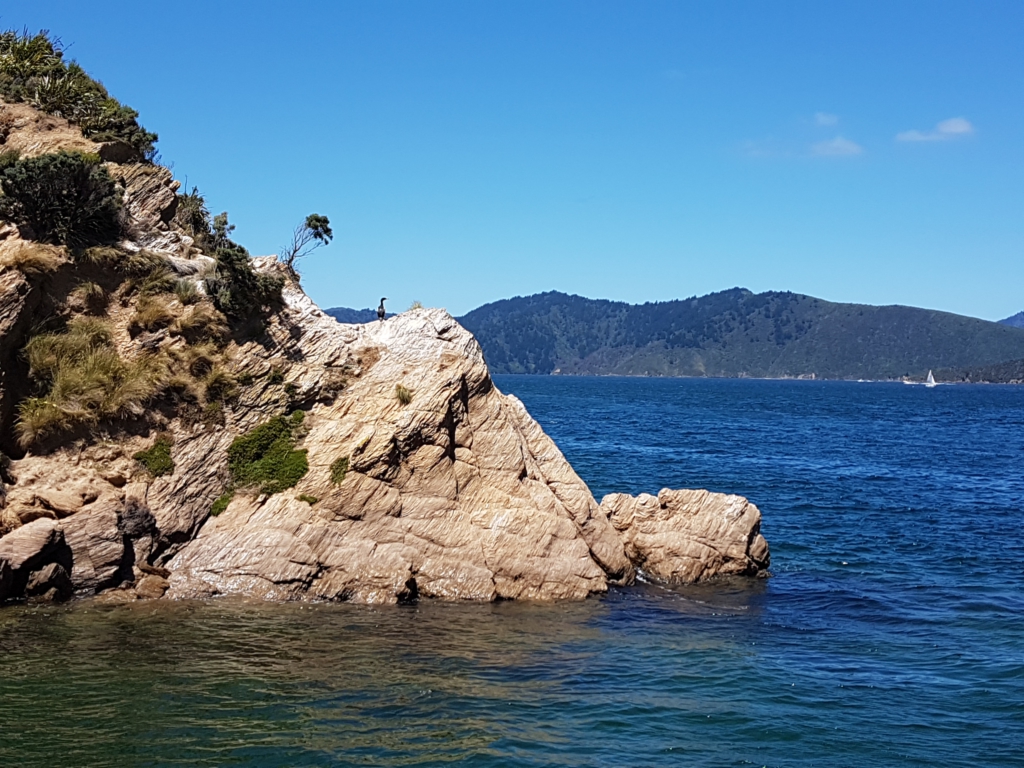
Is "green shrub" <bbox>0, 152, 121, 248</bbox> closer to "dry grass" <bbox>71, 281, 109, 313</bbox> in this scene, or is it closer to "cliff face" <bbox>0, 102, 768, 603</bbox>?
"cliff face" <bbox>0, 102, 768, 603</bbox>

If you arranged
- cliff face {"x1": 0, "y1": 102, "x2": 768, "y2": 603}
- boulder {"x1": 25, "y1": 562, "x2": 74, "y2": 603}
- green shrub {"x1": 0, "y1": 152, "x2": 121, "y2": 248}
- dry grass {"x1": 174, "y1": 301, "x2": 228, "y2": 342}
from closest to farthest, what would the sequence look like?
boulder {"x1": 25, "y1": 562, "x2": 74, "y2": 603}, cliff face {"x1": 0, "y1": 102, "x2": 768, "y2": 603}, green shrub {"x1": 0, "y1": 152, "x2": 121, "y2": 248}, dry grass {"x1": 174, "y1": 301, "x2": 228, "y2": 342}

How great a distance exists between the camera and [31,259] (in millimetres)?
22328

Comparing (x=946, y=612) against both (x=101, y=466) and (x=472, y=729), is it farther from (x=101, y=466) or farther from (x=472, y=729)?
(x=101, y=466)

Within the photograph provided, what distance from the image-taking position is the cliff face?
70.3 ft

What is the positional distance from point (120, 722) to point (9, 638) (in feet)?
15.4

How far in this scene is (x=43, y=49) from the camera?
30719 mm

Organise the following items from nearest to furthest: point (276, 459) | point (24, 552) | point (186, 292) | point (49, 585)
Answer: point (24, 552) → point (49, 585) → point (276, 459) → point (186, 292)

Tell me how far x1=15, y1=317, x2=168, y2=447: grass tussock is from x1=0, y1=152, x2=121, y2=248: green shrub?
2.36m

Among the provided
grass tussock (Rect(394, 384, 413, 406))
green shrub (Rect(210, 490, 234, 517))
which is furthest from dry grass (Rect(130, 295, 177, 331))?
grass tussock (Rect(394, 384, 413, 406))

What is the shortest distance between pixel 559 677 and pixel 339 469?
860cm

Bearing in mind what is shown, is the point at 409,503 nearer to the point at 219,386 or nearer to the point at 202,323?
the point at 219,386

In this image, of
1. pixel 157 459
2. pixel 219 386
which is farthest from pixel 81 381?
pixel 219 386

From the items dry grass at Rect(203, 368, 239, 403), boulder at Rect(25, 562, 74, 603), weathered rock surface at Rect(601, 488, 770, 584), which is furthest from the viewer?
weathered rock surface at Rect(601, 488, 770, 584)

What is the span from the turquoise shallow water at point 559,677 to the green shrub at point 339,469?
11.2ft
